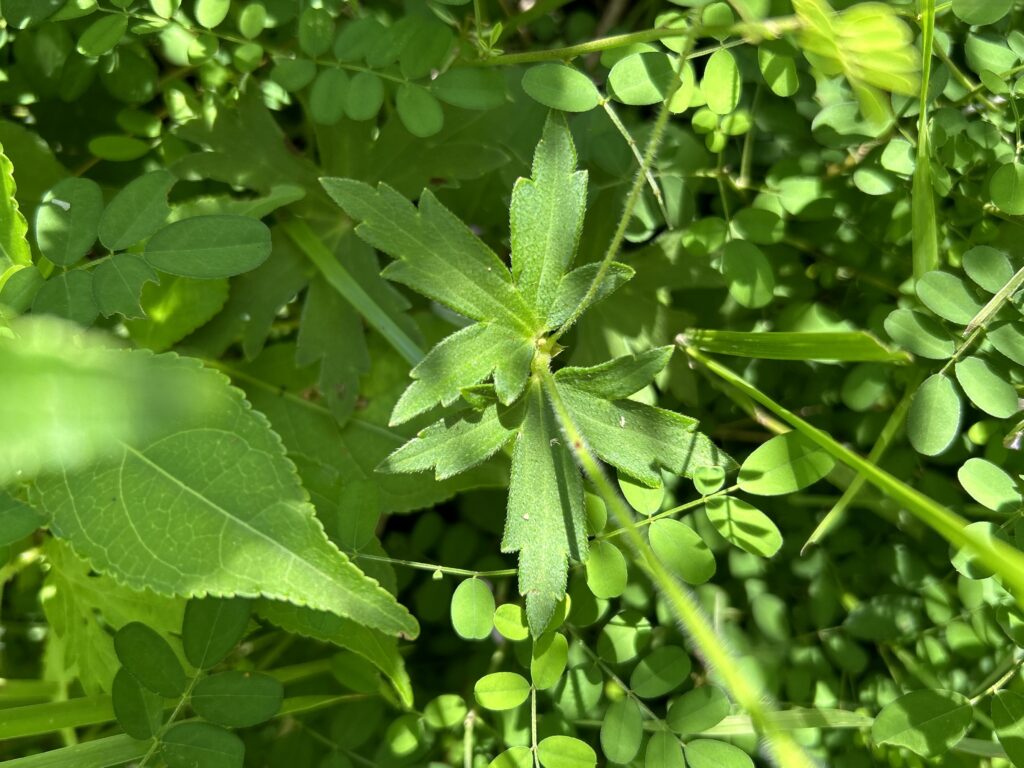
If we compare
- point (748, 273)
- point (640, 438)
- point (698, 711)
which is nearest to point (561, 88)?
point (748, 273)

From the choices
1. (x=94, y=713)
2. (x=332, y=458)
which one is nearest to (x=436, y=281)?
(x=332, y=458)

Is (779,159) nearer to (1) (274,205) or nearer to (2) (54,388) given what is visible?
(1) (274,205)

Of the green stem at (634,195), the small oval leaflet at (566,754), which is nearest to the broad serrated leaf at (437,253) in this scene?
the green stem at (634,195)

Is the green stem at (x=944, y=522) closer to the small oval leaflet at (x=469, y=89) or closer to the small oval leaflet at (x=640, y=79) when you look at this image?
the small oval leaflet at (x=640, y=79)

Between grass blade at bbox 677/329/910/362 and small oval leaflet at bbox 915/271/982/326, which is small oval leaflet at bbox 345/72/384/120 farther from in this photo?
small oval leaflet at bbox 915/271/982/326

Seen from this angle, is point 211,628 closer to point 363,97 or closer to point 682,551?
point 682,551

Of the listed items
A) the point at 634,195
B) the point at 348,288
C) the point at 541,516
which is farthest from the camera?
the point at 348,288

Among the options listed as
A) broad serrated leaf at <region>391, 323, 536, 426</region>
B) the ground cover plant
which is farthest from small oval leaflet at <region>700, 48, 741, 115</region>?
broad serrated leaf at <region>391, 323, 536, 426</region>
